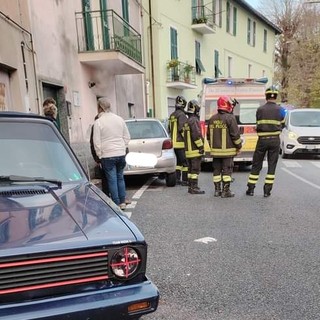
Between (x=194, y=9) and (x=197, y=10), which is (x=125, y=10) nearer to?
(x=194, y=9)

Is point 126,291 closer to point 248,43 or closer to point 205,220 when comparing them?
point 205,220

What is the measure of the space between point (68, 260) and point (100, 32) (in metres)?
12.0

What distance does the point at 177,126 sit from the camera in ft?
29.2

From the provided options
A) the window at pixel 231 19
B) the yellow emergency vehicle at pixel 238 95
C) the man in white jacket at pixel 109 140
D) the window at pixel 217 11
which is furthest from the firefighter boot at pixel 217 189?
the window at pixel 231 19

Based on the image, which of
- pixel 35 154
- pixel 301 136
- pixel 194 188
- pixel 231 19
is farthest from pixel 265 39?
pixel 35 154

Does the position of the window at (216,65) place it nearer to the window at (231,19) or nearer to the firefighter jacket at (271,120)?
the window at (231,19)

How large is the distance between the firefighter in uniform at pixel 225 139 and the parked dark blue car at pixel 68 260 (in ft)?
15.5

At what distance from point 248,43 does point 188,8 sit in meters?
11.7

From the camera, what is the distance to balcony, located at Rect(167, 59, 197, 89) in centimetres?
2155

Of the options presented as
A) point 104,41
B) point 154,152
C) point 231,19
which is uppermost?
point 231,19

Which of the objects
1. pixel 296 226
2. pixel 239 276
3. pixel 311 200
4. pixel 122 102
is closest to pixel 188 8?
pixel 122 102

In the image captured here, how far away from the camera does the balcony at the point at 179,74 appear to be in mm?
21547

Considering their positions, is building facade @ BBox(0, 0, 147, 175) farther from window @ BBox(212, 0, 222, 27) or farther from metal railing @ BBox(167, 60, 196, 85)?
window @ BBox(212, 0, 222, 27)

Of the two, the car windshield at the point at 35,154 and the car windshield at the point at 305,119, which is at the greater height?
the car windshield at the point at 35,154
